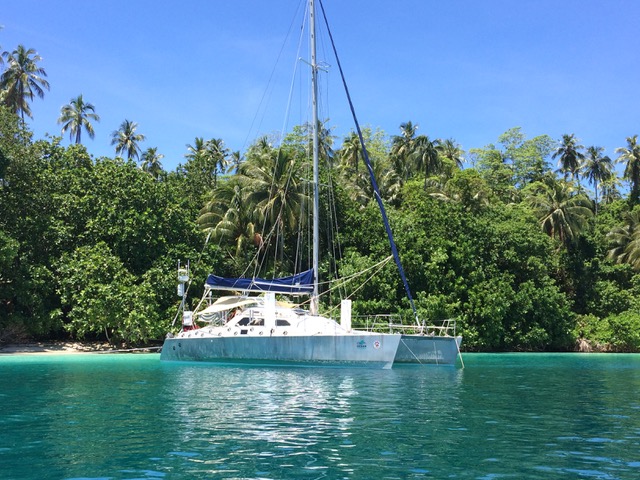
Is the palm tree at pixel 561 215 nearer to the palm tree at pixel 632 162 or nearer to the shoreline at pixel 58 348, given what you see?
the palm tree at pixel 632 162

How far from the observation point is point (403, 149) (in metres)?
65.4

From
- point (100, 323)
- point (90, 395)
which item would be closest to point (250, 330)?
point (90, 395)

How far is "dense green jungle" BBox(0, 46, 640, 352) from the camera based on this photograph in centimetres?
3616

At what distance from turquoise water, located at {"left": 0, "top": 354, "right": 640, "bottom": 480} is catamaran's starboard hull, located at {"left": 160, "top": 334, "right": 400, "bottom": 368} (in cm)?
275

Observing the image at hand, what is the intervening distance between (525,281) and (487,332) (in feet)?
22.6

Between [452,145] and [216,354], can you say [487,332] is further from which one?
[452,145]

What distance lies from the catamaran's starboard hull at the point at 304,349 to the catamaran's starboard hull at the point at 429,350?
1.29 m

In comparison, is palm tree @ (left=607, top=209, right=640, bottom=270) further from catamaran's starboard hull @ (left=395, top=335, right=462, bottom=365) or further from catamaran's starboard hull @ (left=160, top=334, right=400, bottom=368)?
catamaran's starboard hull @ (left=160, top=334, right=400, bottom=368)

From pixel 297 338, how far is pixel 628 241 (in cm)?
3942

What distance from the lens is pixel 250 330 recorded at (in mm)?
26266

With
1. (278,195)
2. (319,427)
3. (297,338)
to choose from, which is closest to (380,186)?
(278,195)

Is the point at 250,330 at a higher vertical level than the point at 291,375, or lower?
higher

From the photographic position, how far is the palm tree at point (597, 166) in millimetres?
73438

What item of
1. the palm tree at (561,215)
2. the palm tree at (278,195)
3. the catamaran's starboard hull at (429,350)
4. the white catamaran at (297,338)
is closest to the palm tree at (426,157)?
the palm tree at (561,215)
